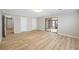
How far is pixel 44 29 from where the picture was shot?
6801 mm

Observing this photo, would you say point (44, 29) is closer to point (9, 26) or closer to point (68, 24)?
point (68, 24)

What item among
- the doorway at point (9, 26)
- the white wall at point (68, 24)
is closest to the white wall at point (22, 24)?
the doorway at point (9, 26)

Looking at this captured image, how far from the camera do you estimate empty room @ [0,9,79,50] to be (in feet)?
14.3

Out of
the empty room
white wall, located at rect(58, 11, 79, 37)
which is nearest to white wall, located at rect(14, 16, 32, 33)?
the empty room

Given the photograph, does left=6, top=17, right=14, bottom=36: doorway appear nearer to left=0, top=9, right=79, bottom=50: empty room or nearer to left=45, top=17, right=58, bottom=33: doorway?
left=0, top=9, right=79, bottom=50: empty room

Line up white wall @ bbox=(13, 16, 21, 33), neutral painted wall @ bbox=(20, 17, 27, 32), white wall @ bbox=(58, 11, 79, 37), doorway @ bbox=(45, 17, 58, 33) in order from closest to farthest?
doorway @ bbox=(45, 17, 58, 33) < white wall @ bbox=(58, 11, 79, 37) < white wall @ bbox=(13, 16, 21, 33) < neutral painted wall @ bbox=(20, 17, 27, 32)

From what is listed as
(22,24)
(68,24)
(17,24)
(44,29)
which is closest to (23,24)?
(22,24)

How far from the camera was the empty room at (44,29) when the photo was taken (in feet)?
14.3
